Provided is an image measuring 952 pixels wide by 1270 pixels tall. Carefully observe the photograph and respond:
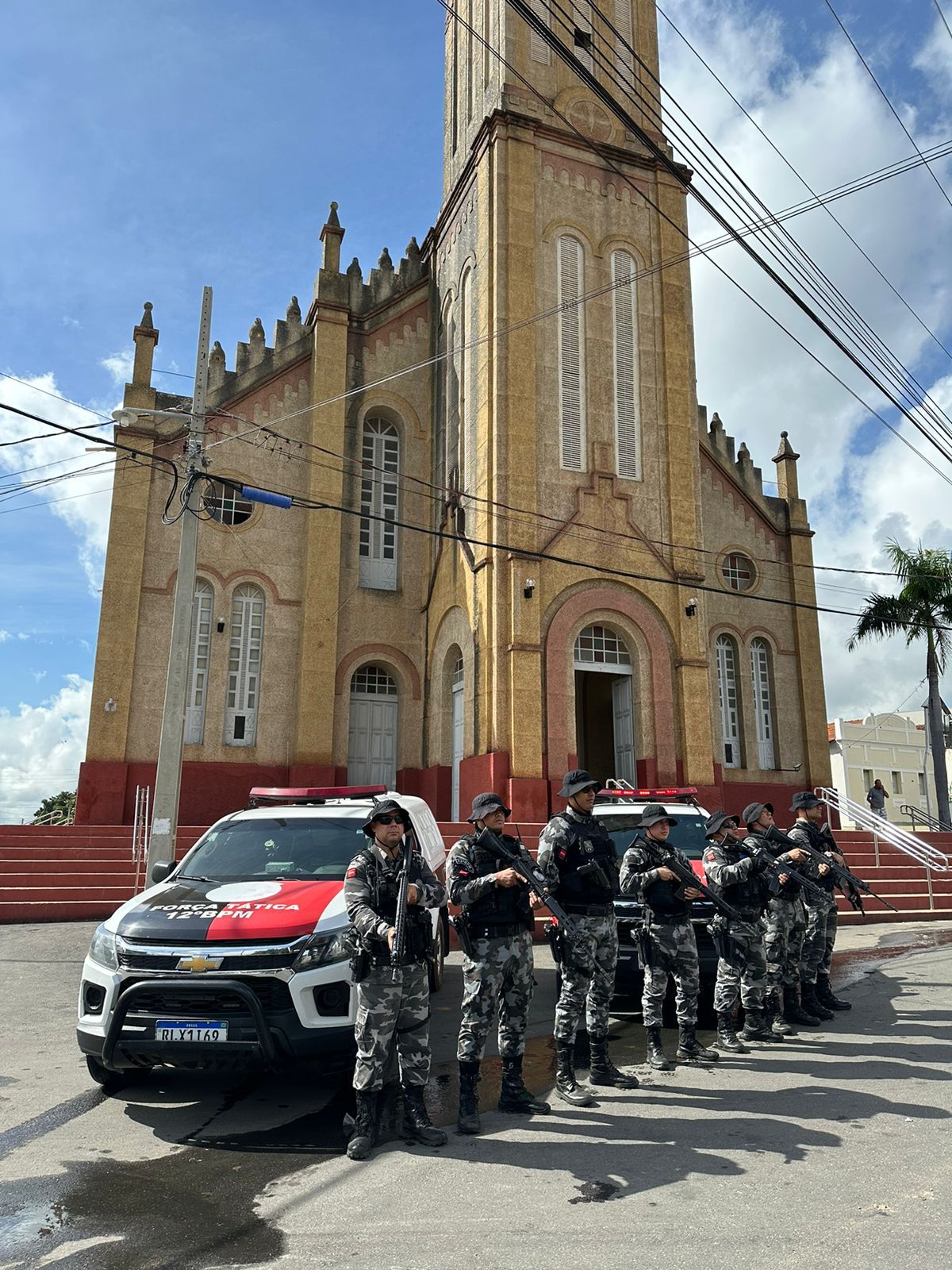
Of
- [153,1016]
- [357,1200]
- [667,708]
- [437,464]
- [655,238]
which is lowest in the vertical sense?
[357,1200]

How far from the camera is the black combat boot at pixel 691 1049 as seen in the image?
267 inches

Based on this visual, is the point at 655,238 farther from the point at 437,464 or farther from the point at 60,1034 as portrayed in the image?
the point at 60,1034

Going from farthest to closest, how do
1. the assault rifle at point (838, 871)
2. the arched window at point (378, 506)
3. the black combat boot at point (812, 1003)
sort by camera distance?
the arched window at point (378, 506) → the assault rifle at point (838, 871) → the black combat boot at point (812, 1003)

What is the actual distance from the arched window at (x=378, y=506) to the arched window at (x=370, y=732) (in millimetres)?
2262

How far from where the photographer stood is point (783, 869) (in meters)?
8.18

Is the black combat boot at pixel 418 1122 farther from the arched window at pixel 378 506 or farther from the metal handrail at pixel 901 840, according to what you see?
the arched window at pixel 378 506

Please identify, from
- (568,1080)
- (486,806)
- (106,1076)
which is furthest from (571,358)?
(106,1076)

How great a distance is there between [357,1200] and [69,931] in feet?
31.2

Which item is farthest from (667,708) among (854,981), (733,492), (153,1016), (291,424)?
(153,1016)

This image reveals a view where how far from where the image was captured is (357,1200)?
166 inches

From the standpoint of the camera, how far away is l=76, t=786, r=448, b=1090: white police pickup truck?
5152mm

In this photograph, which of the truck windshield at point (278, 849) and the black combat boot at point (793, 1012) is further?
the black combat boot at point (793, 1012)

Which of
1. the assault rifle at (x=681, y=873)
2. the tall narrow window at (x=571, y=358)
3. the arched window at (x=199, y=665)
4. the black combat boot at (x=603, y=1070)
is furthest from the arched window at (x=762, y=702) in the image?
the black combat boot at (x=603, y=1070)

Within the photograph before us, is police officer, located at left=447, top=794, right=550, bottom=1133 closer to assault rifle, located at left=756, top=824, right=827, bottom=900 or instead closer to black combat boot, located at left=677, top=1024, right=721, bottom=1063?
black combat boot, located at left=677, top=1024, right=721, bottom=1063
